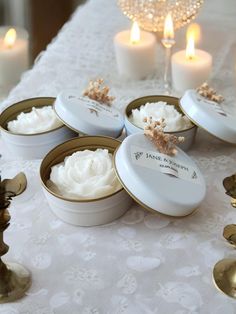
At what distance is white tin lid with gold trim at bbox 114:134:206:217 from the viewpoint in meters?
0.67

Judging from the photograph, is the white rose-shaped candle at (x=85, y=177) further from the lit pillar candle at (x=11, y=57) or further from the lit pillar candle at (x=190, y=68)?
the lit pillar candle at (x=11, y=57)

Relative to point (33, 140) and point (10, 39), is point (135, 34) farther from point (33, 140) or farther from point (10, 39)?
point (33, 140)

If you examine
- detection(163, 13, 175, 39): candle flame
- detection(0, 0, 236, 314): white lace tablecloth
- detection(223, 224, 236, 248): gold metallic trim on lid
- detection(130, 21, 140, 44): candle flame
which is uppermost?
detection(163, 13, 175, 39): candle flame

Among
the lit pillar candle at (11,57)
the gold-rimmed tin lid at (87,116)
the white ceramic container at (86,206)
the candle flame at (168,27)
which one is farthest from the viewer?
the lit pillar candle at (11,57)

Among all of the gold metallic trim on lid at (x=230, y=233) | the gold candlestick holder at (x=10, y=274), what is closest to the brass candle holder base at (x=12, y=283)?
the gold candlestick holder at (x=10, y=274)

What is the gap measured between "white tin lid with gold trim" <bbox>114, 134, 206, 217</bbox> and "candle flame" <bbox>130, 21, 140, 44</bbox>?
1.47ft

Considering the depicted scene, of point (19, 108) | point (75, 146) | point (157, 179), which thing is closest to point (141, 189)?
point (157, 179)

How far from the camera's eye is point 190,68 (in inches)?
42.2

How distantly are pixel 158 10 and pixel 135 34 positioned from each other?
80 millimetres

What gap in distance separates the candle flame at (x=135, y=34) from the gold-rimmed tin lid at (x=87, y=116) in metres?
0.30

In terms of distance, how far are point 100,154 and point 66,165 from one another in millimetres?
52

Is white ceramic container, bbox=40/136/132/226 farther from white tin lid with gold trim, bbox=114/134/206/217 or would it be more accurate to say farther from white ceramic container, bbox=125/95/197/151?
white ceramic container, bbox=125/95/197/151

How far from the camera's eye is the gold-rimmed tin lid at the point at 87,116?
2.70 ft

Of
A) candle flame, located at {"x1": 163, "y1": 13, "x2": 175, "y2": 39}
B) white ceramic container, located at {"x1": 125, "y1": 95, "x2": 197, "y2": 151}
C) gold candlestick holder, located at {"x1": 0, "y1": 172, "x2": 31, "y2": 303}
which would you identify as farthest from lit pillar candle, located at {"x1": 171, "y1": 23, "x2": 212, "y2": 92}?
gold candlestick holder, located at {"x1": 0, "y1": 172, "x2": 31, "y2": 303}
